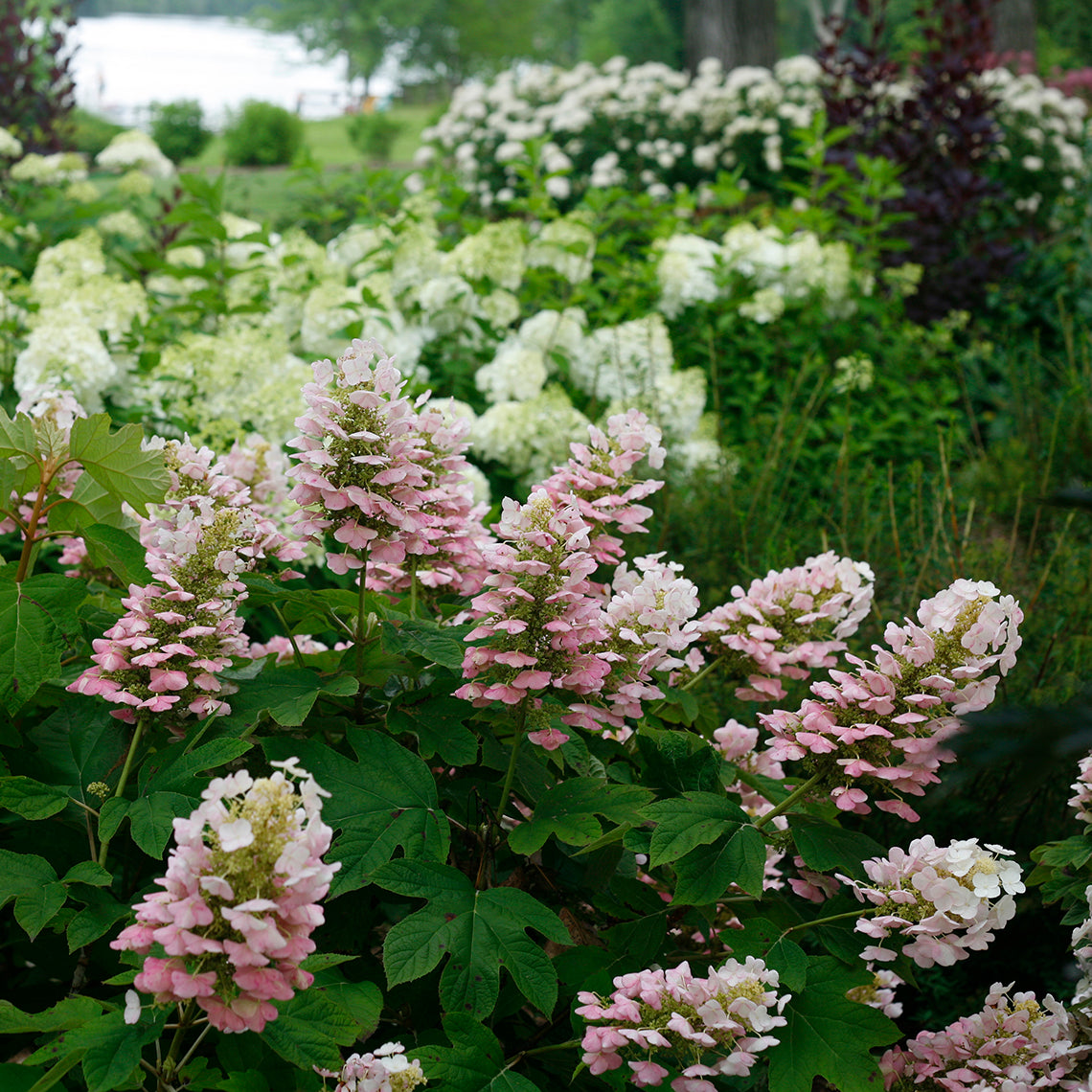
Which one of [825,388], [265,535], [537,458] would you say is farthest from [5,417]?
[825,388]

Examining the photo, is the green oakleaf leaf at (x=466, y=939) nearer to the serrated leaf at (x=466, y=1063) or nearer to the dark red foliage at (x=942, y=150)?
the serrated leaf at (x=466, y=1063)

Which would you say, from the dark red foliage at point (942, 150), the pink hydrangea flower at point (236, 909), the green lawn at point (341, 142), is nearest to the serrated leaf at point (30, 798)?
the pink hydrangea flower at point (236, 909)

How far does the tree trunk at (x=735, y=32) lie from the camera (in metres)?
14.1

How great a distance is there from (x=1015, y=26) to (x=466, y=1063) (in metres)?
17.6

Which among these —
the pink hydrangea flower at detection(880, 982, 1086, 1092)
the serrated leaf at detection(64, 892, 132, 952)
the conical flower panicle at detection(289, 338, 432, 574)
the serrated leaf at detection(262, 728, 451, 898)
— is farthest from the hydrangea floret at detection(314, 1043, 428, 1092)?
the pink hydrangea flower at detection(880, 982, 1086, 1092)

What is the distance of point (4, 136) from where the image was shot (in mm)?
5184

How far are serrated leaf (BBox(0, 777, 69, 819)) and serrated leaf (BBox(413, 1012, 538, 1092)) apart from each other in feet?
1.83

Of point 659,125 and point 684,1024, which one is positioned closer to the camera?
point 684,1024

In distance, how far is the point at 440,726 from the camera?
1569 mm

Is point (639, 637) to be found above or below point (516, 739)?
above

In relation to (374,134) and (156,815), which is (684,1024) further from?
(374,134)

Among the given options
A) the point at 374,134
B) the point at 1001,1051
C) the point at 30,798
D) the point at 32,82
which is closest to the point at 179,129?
the point at 374,134

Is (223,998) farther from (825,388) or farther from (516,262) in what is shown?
(825,388)

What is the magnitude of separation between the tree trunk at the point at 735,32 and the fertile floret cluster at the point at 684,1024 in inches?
567
